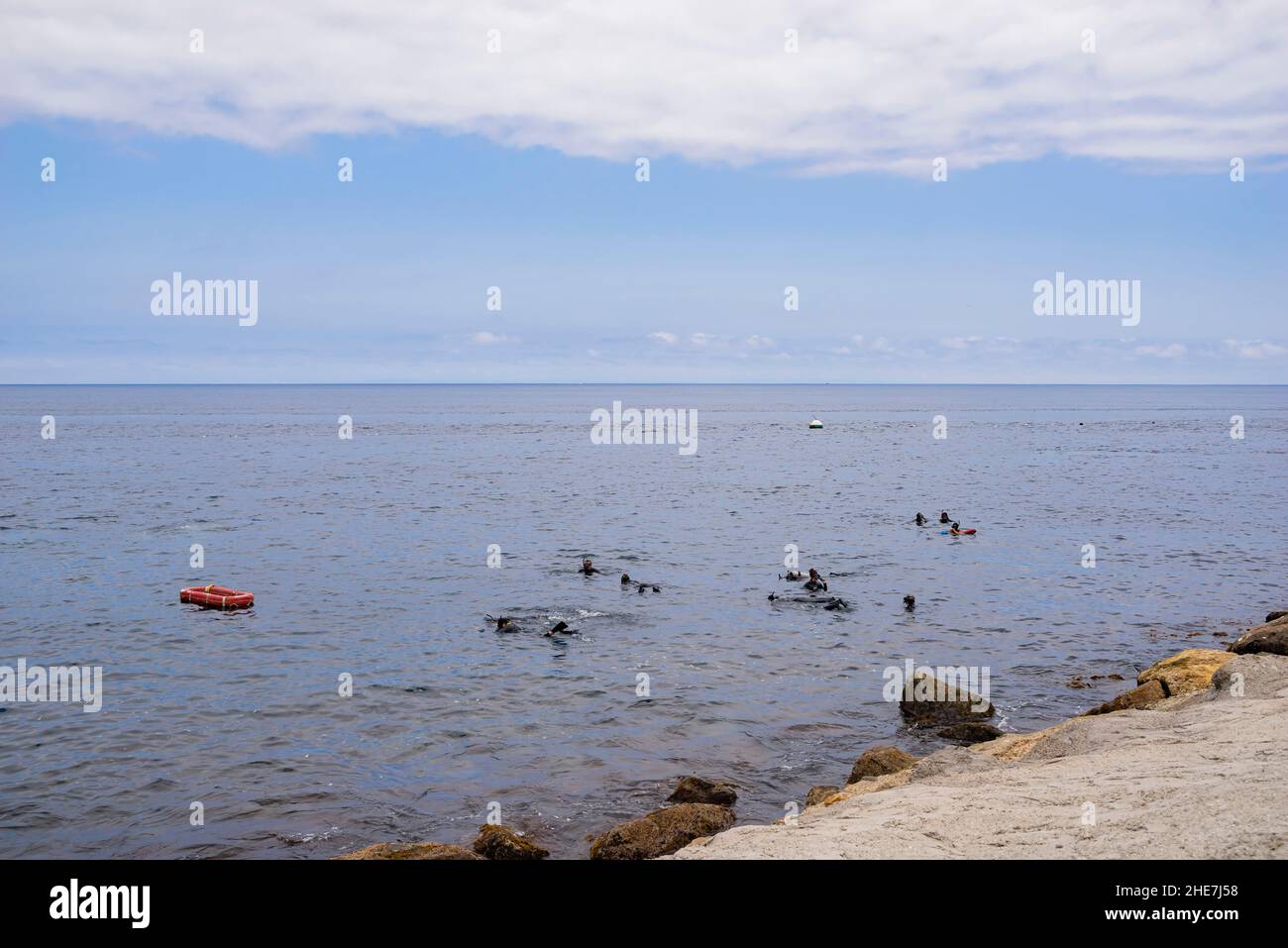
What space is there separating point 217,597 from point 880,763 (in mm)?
27184

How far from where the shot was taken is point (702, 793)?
19.0m

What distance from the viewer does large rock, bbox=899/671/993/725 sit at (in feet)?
78.3

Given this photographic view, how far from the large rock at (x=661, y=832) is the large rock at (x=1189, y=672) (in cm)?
1120

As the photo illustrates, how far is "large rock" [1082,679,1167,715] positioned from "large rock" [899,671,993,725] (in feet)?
10.2

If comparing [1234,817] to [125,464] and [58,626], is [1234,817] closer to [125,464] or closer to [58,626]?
[58,626]

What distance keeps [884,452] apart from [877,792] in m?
114

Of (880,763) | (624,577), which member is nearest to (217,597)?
(624,577)

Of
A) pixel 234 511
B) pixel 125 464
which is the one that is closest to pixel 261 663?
pixel 234 511

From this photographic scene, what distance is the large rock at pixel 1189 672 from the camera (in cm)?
2120

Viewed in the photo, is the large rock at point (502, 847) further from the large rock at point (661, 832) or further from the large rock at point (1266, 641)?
the large rock at point (1266, 641)

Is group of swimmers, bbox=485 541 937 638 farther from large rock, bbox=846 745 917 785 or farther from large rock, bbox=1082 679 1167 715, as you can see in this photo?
large rock, bbox=846 745 917 785

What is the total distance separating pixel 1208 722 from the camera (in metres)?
15.7

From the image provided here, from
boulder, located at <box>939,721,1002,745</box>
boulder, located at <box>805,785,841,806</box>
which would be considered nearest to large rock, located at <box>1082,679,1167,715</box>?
boulder, located at <box>939,721,1002,745</box>

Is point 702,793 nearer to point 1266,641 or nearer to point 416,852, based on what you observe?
point 416,852
